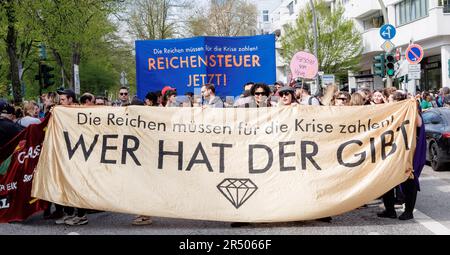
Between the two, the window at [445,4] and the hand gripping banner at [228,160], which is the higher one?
the window at [445,4]

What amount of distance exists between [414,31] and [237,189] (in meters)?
28.9

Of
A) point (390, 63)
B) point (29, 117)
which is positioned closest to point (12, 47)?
point (29, 117)

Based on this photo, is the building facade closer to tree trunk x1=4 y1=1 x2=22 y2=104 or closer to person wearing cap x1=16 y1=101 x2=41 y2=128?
tree trunk x1=4 y1=1 x2=22 y2=104

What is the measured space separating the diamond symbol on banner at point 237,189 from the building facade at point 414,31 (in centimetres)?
1849

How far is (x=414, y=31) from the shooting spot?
107 ft

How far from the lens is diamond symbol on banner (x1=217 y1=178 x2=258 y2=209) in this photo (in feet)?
21.0

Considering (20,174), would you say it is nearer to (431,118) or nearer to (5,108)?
(5,108)

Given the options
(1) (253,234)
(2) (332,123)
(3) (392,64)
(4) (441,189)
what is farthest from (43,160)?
(3) (392,64)

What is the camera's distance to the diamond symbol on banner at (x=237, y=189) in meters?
6.39

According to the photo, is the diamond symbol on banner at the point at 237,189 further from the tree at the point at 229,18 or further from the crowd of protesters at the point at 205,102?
the tree at the point at 229,18

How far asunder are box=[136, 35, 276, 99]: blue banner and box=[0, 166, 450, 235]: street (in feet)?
11.1

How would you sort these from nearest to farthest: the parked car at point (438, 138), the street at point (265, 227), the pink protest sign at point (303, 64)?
1. the street at point (265, 227)
2. the parked car at point (438, 138)
3. the pink protest sign at point (303, 64)

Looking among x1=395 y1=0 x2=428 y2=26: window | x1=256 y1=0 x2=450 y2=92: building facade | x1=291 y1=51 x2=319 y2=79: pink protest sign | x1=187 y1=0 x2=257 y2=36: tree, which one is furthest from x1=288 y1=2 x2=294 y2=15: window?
x1=291 y1=51 x2=319 y2=79: pink protest sign

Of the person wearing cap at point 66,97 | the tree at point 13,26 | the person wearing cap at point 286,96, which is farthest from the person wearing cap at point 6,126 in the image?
the tree at point 13,26
